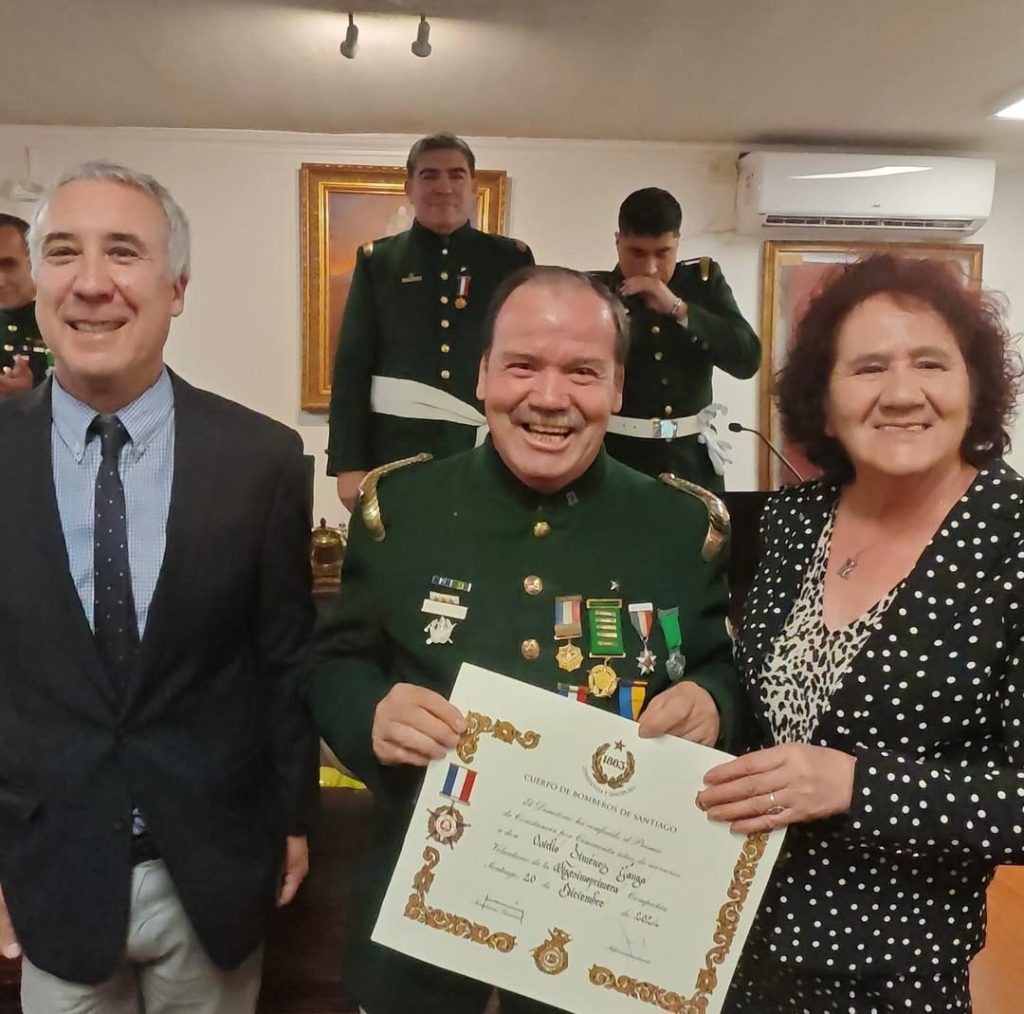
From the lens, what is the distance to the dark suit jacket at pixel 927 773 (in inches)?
37.4

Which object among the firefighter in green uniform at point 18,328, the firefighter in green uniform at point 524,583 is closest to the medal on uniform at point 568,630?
the firefighter in green uniform at point 524,583

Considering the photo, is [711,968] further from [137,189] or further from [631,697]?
[137,189]

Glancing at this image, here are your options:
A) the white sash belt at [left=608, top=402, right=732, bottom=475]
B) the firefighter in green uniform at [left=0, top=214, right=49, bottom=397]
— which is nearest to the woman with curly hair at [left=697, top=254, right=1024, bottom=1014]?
the white sash belt at [left=608, top=402, right=732, bottom=475]

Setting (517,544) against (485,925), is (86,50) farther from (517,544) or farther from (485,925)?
(485,925)

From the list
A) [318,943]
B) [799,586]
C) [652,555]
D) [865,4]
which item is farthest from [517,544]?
[865,4]

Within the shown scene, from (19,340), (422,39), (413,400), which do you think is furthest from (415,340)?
(19,340)

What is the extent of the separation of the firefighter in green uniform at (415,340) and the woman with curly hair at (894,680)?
1328mm

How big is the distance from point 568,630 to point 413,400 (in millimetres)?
1347

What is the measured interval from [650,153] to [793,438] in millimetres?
3114

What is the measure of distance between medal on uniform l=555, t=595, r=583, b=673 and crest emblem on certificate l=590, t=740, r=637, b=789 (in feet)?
0.42

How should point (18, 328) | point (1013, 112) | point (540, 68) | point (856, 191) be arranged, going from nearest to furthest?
point (18, 328), point (540, 68), point (1013, 112), point (856, 191)

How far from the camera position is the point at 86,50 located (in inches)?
113

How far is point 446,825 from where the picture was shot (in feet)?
3.26

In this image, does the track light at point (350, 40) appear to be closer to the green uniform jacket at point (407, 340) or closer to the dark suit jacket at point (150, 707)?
the green uniform jacket at point (407, 340)
